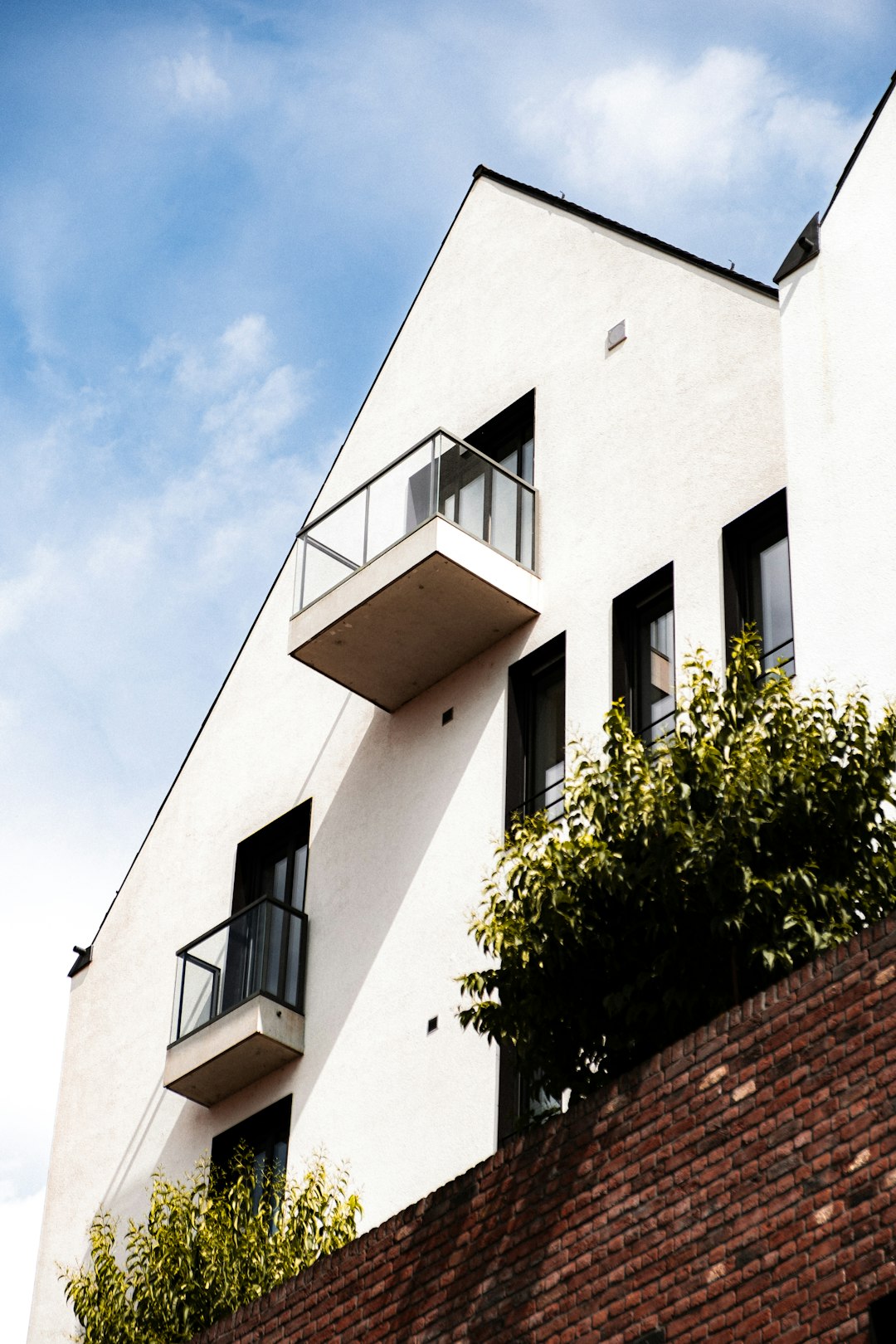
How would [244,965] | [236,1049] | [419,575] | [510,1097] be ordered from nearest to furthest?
1. [510,1097]
2. [419,575]
3. [236,1049]
4. [244,965]

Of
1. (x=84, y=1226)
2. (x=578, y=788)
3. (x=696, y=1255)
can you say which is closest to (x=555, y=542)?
(x=578, y=788)

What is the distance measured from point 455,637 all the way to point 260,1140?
5.48m

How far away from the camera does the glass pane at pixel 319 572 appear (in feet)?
67.8

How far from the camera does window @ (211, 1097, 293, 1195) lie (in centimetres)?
1978

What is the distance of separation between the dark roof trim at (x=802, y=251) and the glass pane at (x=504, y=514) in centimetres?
361

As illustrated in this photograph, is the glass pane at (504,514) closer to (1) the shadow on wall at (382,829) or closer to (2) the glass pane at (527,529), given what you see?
(2) the glass pane at (527,529)

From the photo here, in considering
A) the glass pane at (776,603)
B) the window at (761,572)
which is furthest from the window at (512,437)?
the glass pane at (776,603)

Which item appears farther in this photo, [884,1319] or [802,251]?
[802,251]

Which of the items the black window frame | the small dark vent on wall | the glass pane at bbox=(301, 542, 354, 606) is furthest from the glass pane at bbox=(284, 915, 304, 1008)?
the small dark vent on wall

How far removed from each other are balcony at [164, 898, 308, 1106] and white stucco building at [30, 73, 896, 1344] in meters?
0.04

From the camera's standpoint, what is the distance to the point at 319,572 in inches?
828

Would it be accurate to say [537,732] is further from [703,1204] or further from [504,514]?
[703,1204]

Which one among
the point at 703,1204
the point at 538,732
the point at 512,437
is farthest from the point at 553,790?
the point at 703,1204

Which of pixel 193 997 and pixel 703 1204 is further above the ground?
pixel 193 997
